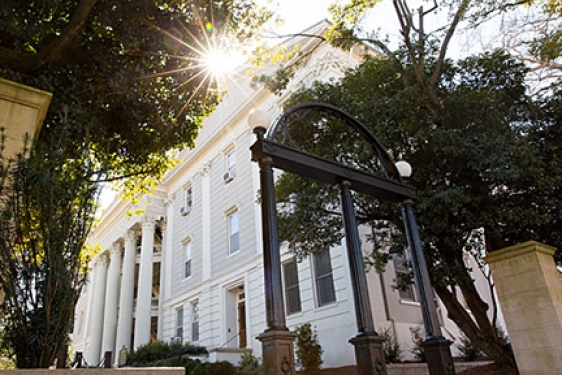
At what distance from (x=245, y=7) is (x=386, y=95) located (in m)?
3.73

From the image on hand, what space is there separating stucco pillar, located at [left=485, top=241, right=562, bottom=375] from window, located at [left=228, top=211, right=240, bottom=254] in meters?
12.1

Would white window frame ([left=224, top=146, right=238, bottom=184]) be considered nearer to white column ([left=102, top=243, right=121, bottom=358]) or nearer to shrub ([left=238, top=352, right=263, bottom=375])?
shrub ([left=238, top=352, right=263, bottom=375])

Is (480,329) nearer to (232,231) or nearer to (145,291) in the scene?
(232,231)

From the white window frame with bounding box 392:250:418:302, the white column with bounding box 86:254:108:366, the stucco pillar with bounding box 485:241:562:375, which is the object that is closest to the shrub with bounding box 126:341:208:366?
the white window frame with bounding box 392:250:418:302

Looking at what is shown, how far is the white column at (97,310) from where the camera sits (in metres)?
24.2

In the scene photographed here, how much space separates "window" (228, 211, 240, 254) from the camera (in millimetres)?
17016

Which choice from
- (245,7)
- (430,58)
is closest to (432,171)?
(430,58)

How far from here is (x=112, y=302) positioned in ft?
78.6

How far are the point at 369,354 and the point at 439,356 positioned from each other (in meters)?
1.11

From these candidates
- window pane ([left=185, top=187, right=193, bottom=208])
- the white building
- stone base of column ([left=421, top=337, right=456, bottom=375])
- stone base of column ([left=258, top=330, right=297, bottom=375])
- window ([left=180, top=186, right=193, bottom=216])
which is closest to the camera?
stone base of column ([left=258, top=330, right=297, bottom=375])

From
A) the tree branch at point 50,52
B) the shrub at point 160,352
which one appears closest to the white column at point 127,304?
the shrub at point 160,352

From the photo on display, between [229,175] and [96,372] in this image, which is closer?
[96,372]

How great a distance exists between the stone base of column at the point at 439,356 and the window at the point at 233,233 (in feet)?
41.6

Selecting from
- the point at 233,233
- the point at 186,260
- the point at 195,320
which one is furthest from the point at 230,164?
the point at 195,320
